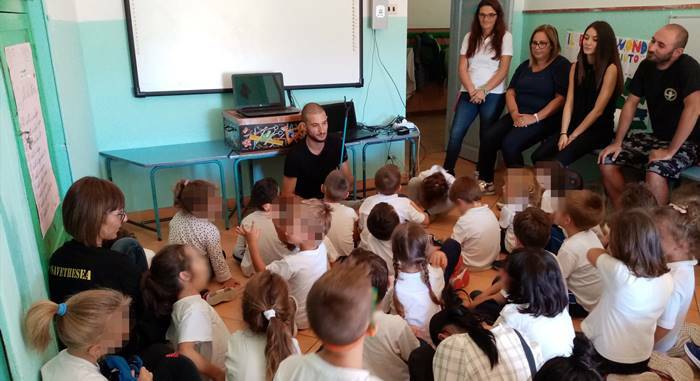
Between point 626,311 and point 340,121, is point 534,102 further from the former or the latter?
point 626,311

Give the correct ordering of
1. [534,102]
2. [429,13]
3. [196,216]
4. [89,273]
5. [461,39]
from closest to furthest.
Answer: [89,273]
[196,216]
[534,102]
[461,39]
[429,13]

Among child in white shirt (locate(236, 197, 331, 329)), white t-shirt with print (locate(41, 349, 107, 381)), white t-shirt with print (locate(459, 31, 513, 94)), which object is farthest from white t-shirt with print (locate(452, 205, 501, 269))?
white t-shirt with print (locate(41, 349, 107, 381))

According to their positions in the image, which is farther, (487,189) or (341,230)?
(487,189)

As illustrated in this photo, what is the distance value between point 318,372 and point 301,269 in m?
1.09

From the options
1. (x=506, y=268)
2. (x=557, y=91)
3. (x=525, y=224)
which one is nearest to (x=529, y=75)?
(x=557, y=91)

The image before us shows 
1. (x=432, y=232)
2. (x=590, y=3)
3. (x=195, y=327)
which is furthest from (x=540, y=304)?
(x=590, y=3)

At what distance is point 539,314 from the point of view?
1672 millimetres

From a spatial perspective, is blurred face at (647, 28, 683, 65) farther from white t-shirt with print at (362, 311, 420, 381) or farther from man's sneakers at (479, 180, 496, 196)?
white t-shirt with print at (362, 311, 420, 381)

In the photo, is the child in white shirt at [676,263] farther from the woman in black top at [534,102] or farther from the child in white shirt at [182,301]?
the woman in black top at [534,102]

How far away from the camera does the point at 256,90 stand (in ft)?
12.8

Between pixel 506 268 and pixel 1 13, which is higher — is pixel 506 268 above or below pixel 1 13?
below

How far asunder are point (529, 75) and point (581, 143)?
0.74 m

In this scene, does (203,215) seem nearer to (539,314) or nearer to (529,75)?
(539,314)

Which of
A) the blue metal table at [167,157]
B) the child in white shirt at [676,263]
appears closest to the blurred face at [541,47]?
the child in white shirt at [676,263]
